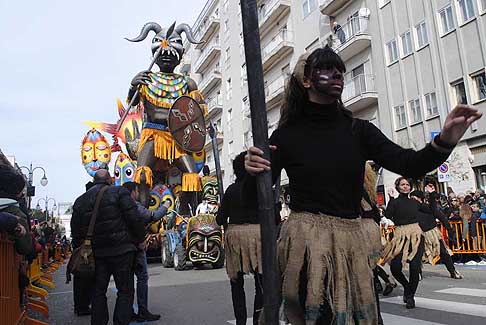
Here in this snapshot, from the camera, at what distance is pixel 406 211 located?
22.8 feet

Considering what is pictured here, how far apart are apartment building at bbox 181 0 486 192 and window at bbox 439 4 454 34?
37mm

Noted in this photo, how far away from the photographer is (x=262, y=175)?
2045 mm

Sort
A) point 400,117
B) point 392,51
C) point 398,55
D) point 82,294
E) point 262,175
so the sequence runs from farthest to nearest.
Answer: point 392,51
point 400,117
point 398,55
point 82,294
point 262,175

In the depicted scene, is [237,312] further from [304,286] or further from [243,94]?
[243,94]

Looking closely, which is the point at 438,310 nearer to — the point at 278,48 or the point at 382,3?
the point at 382,3

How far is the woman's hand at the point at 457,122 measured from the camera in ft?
6.33

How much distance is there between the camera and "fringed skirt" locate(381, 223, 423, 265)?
21.9 feet

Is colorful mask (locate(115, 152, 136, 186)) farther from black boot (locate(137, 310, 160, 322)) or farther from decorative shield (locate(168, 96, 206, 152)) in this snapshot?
black boot (locate(137, 310, 160, 322))

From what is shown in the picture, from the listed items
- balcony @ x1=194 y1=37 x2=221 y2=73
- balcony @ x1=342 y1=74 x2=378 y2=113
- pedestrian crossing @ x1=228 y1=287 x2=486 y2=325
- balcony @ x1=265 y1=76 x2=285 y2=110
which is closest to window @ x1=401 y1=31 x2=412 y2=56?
balcony @ x1=342 y1=74 x2=378 y2=113

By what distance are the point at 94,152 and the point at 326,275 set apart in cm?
1766

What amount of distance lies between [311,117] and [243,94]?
36.3 meters

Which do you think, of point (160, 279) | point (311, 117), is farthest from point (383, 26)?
point (311, 117)

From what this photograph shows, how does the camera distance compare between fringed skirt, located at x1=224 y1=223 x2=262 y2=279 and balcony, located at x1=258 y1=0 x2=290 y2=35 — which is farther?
balcony, located at x1=258 y1=0 x2=290 y2=35

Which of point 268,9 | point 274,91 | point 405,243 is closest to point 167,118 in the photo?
point 405,243
